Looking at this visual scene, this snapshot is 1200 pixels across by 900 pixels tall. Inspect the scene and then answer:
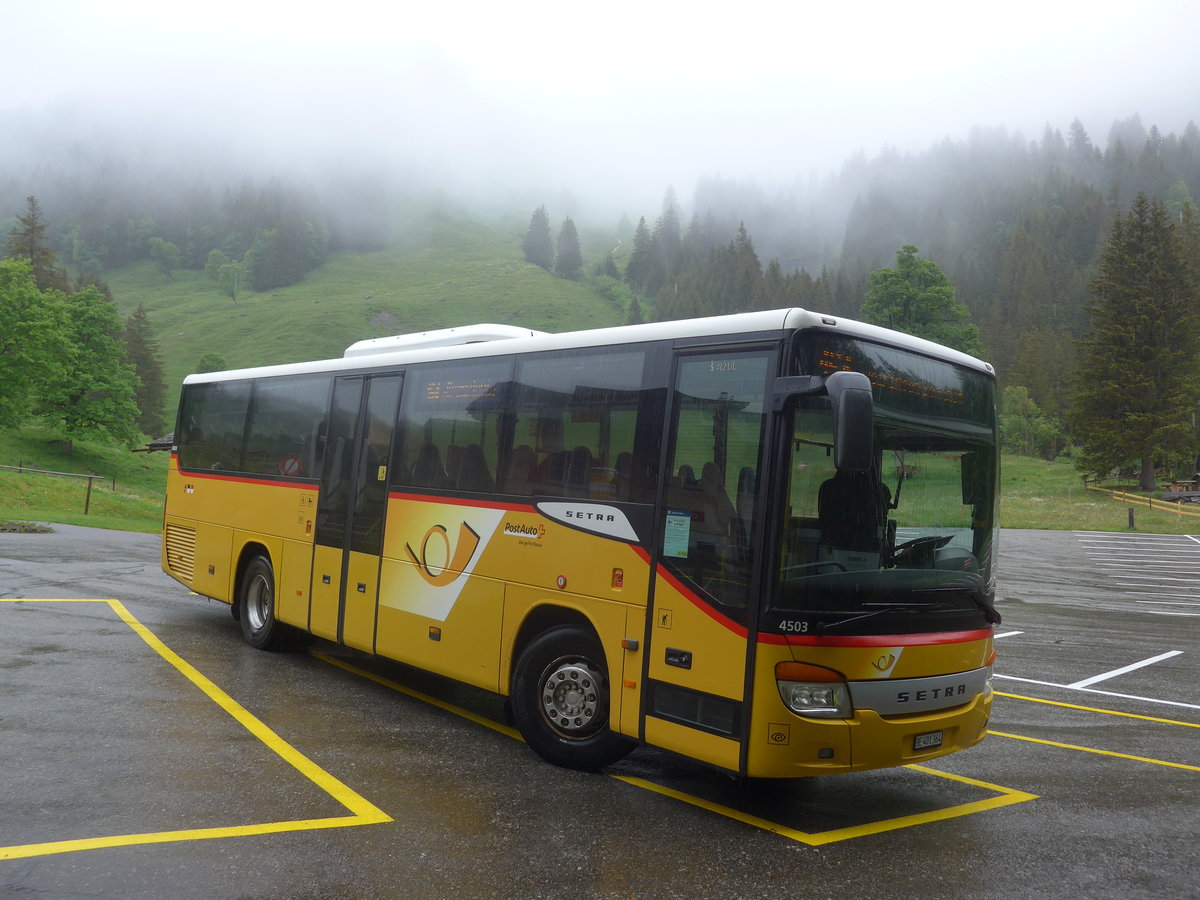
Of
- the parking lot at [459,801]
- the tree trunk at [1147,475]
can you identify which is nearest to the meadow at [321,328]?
the tree trunk at [1147,475]

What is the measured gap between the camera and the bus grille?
12.0 meters

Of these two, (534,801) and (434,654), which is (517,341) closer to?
(434,654)

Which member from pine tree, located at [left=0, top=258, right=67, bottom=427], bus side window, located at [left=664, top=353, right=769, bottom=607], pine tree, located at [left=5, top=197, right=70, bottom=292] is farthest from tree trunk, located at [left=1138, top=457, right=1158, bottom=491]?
pine tree, located at [left=5, top=197, right=70, bottom=292]

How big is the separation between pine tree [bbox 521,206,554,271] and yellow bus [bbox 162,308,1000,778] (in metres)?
183

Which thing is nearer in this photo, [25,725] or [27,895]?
[27,895]

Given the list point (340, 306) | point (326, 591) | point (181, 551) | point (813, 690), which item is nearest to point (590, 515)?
point (813, 690)

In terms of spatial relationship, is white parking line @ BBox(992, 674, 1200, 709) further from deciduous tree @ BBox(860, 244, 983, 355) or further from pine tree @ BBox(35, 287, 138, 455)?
pine tree @ BBox(35, 287, 138, 455)

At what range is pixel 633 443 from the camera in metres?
6.15

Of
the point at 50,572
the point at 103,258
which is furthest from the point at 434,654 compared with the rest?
the point at 103,258

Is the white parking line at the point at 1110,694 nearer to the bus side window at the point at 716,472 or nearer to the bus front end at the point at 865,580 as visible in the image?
the bus front end at the point at 865,580

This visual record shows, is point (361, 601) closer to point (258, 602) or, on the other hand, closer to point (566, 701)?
point (258, 602)

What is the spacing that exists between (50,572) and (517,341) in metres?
12.5

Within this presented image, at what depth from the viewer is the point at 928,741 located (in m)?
5.57

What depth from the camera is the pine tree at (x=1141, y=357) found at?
5497cm
